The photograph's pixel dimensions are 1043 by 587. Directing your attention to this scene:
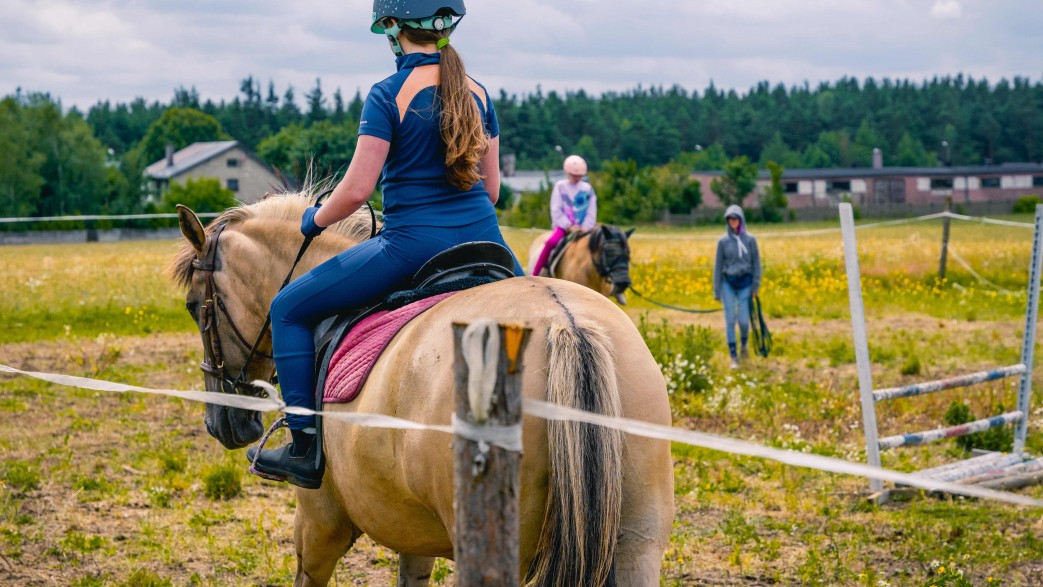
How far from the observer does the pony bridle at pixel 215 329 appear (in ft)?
14.8

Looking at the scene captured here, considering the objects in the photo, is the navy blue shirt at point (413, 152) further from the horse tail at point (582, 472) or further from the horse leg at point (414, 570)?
the horse leg at point (414, 570)

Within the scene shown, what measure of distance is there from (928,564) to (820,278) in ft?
57.4

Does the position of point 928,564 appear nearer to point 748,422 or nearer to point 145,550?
point 748,422

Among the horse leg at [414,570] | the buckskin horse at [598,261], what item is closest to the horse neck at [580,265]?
the buckskin horse at [598,261]

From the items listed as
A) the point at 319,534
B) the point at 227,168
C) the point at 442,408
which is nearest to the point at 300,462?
the point at 319,534

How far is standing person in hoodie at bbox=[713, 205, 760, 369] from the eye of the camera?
13141 millimetres

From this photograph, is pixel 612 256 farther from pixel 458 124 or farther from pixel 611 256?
pixel 458 124

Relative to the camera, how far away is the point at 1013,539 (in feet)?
20.0

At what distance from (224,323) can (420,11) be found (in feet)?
5.89

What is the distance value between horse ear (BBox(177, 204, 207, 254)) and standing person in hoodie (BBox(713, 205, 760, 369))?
9482 millimetres

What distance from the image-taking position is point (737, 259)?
43.3ft

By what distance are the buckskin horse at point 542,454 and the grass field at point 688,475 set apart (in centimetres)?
228

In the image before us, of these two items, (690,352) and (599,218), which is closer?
(690,352)

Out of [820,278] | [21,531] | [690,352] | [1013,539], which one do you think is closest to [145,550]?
[21,531]
